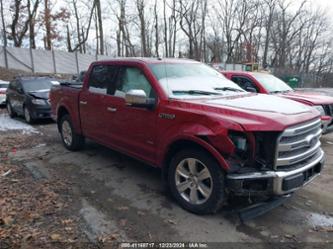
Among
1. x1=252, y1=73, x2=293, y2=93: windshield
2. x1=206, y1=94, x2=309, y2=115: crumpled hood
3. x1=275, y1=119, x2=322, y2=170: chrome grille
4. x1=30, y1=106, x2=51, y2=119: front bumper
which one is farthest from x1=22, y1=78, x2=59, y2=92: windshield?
x1=275, y1=119, x2=322, y2=170: chrome grille

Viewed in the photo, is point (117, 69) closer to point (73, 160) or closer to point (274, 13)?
point (73, 160)

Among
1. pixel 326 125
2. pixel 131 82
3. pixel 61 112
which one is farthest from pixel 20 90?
pixel 326 125

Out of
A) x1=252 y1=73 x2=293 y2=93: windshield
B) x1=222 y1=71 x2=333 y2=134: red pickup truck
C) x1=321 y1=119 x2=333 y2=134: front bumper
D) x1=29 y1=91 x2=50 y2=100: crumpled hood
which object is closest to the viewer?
x1=321 y1=119 x2=333 y2=134: front bumper

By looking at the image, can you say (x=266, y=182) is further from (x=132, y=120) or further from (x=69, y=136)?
(x=69, y=136)

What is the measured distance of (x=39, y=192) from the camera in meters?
4.59

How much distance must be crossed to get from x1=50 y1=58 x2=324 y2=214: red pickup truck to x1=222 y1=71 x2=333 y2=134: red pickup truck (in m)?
3.08

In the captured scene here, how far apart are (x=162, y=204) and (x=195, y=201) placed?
1.76 feet

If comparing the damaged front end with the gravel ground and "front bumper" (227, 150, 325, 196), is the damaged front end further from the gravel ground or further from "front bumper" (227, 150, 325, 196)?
the gravel ground

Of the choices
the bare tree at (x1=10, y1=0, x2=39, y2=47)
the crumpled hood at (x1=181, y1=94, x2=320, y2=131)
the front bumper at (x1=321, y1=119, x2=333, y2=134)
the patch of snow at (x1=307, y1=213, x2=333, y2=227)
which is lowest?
the patch of snow at (x1=307, y1=213, x2=333, y2=227)

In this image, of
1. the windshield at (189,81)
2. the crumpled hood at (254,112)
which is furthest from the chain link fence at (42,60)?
the crumpled hood at (254,112)

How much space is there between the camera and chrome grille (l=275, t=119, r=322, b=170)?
3375mm

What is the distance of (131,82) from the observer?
4.86 m

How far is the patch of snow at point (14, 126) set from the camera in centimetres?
940

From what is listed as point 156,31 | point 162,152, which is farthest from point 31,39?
point 162,152
